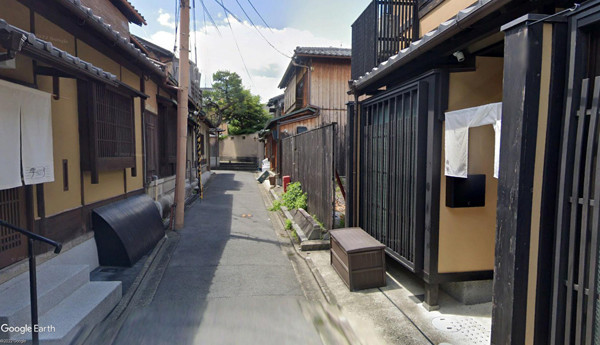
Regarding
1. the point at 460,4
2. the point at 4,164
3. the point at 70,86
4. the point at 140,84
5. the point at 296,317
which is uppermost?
the point at 460,4

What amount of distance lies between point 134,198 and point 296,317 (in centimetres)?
499

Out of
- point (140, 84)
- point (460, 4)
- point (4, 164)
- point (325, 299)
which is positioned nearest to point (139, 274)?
point (4, 164)

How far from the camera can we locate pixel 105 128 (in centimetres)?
590

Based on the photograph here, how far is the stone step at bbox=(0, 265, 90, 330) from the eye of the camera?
3221 millimetres

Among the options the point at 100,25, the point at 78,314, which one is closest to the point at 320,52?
the point at 100,25

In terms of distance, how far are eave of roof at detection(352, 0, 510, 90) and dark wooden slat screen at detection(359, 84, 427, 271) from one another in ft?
1.34

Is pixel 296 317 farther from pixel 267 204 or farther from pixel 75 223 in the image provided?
pixel 267 204

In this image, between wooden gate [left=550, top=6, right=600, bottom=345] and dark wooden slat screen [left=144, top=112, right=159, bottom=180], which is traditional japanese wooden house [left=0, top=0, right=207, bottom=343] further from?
wooden gate [left=550, top=6, right=600, bottom=345]

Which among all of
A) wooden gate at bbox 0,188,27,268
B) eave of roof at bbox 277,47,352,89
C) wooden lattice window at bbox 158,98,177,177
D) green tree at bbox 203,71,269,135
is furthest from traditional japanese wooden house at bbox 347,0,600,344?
green tree at bbox 203,71,269,135

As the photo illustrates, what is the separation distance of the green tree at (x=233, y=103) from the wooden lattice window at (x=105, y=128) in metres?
30.4

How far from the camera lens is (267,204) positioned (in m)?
13.2

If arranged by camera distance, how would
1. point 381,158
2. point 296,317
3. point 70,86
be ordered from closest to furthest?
point 296,317, point 70,86, point 381,158

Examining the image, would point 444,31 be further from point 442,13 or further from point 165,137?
point 165,137

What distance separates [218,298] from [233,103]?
34237 millimetres
